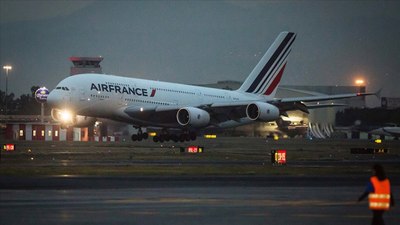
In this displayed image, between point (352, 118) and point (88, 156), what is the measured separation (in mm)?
52415

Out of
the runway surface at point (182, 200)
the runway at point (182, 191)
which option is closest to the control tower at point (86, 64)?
the runway at point (182, 191)

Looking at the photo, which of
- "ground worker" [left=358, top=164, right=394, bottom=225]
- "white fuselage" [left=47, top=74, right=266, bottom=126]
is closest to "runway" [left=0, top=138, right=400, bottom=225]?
"ground worker" [left=358, top=164, right=394, bottom=225]

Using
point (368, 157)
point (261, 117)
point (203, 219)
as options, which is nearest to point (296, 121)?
point (261, 117)

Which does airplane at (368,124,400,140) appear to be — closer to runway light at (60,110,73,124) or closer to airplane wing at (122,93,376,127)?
airplane wing at (122,93,376,127)

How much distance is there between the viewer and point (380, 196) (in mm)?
17828

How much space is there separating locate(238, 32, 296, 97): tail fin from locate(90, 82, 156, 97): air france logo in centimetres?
1486

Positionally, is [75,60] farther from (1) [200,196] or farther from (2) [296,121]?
(1) [200,196]

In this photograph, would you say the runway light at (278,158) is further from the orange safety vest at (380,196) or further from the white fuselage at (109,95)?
the orange safety vest at (380,196)

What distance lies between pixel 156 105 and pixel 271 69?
18.3 metres

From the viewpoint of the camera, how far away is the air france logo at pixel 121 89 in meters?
64.8

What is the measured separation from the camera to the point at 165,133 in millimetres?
71125

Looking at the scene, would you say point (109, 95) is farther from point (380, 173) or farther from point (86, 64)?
point (86, 64)

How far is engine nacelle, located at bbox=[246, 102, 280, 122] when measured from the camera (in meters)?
68.9

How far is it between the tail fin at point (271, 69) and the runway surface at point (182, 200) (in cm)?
4515
